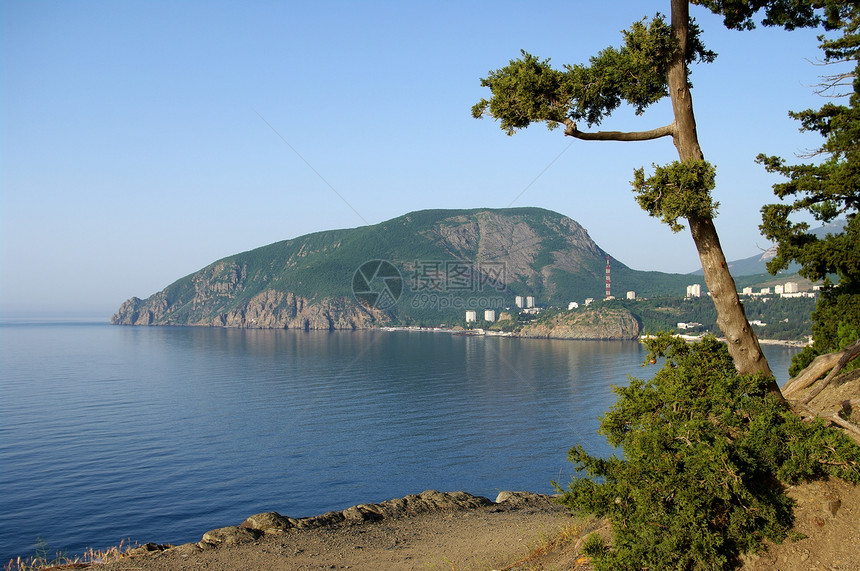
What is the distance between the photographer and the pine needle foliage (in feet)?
22.1

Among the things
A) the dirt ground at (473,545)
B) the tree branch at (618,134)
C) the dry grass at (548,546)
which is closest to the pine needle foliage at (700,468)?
the dirt ground at (473,545)

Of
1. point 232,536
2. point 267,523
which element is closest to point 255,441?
point 267,523

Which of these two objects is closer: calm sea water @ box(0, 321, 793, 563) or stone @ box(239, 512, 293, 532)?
stone @ box(239, 512, 293, 532)

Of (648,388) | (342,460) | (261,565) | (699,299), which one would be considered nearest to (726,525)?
(648,388)

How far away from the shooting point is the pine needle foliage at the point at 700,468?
6.72 m

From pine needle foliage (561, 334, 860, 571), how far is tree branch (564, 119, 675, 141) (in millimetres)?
3158

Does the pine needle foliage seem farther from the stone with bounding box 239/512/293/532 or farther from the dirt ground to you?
the stone with bounding box 239/512/293/532

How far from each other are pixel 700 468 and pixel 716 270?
2682 millimetres

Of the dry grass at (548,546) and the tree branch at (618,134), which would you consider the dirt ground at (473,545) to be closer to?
the dry grass at (548,546)

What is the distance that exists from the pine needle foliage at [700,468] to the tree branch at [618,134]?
3.16m

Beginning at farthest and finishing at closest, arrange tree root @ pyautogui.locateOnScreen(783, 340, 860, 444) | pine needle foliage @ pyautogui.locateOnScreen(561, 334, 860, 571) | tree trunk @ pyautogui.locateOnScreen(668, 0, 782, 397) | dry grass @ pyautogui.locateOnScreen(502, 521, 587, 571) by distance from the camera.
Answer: dry grass @ pyautogui.locateOnScreen(502, 521, 587, 571) → tree trunk @ pyautogui.locateOnScreen(668, 0, 782, 397) → tree root @ pyautogui.locateOnScreen(783, 340, 860, 444) → pine needle foliage @ pyautogui.locateOnScreen(561, 334, 860, 571)

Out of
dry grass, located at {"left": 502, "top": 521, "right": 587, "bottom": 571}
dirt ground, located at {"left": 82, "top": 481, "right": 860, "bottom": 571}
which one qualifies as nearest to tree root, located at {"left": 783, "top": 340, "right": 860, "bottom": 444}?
dirt ground, located at {"left": 82, "top": 481, "right": 860, "bottom": 571}

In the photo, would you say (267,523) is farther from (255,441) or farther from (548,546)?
(255,441)

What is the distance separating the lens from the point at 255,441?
40.5 meters
